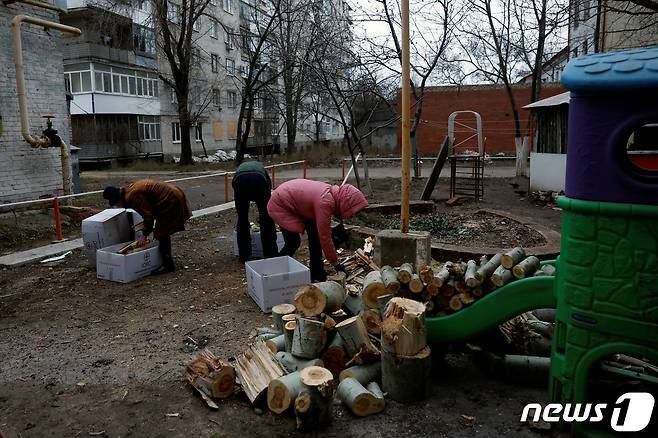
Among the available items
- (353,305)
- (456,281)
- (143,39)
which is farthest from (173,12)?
(456,281)

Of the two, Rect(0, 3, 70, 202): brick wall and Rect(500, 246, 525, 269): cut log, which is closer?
Rect(500, 246, 525, 269): cut log

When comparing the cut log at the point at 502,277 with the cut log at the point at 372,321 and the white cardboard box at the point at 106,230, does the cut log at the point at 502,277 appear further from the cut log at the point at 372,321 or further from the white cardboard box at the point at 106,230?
the white cardboard box at the point at 106,230

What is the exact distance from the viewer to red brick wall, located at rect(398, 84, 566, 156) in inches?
1337

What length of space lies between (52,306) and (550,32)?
18923 millimetres

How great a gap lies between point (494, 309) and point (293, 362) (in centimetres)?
141

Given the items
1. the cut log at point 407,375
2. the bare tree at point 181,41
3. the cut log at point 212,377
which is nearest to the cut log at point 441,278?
the cut log at point 407,375

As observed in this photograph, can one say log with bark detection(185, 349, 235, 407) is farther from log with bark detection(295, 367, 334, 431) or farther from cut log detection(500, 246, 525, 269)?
cut log detection(500, 246, 525, 269)

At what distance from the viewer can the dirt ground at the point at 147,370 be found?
3289 millimetres

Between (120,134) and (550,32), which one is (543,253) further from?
(120,134)

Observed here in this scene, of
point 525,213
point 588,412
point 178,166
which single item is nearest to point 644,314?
point 588,412

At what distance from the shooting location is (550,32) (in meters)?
19.2

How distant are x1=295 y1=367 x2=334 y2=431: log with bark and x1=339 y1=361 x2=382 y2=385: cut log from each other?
0.37m

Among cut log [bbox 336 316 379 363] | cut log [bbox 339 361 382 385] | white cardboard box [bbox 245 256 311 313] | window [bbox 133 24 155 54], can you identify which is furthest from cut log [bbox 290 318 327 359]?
window [bbox 133 24 155 54]

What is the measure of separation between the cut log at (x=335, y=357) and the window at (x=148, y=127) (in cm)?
3247
